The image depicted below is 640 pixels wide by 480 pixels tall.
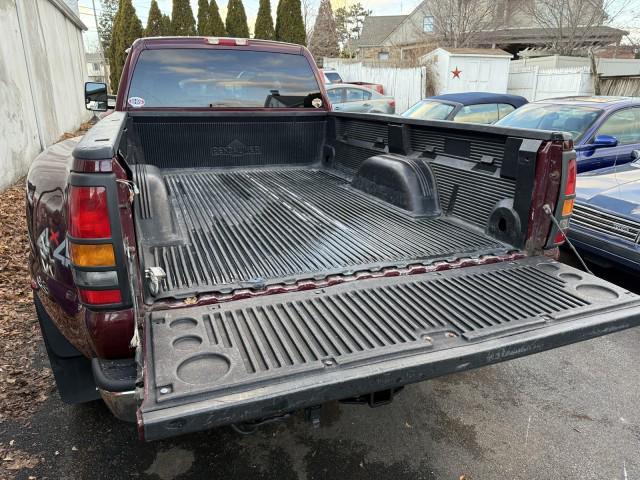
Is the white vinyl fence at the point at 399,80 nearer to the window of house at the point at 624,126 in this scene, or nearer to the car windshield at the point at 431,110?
the car windshield at the point at 431,110

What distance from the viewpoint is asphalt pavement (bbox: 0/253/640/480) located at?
8.12 feet

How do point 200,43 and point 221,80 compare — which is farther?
point 221,80

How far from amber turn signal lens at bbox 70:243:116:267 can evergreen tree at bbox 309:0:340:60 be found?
37030 mm

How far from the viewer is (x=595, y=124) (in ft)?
19.1

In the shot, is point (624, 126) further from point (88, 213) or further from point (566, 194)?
point (88, 213)

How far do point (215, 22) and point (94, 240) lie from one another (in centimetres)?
2773

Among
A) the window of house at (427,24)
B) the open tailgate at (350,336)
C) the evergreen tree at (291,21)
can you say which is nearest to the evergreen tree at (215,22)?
the evergreen tree at (291,21)

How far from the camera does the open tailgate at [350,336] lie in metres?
1.56

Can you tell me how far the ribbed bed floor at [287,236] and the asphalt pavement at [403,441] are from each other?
1.00m

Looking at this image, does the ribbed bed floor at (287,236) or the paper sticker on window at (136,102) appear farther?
the paper sticker on window at (136,102)

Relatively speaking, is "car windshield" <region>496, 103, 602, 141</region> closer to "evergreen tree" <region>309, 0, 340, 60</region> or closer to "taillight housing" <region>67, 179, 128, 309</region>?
"taillight housing" <region>67, 179, 128, 309</region>

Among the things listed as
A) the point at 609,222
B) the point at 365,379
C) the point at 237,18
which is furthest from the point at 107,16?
the point at 365,379

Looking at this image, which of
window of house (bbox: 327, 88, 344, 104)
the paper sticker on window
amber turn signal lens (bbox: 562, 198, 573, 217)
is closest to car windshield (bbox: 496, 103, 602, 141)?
amber turn signal lens (bbox: 562, 198, 573, 217)

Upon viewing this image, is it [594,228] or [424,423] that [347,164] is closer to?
[594,228]
